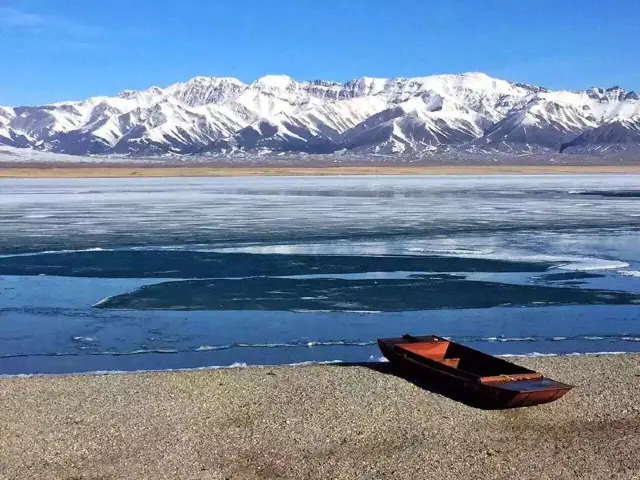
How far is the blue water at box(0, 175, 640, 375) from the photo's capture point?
14852 millimetres

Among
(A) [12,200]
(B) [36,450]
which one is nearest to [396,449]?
(B) [36,450]

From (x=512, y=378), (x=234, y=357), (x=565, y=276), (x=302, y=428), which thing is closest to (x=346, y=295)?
(x=234, y=357)

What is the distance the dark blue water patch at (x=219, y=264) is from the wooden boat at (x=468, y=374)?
8258 mm

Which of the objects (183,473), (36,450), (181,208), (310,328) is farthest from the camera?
(181,208)

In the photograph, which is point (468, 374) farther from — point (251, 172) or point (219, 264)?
point (251, 172)

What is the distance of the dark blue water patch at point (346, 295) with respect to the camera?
17781mm

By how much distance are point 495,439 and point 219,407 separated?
3.54 metres

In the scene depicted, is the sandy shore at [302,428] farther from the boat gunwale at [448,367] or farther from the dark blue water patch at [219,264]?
the dark blue water patch at [219,264]

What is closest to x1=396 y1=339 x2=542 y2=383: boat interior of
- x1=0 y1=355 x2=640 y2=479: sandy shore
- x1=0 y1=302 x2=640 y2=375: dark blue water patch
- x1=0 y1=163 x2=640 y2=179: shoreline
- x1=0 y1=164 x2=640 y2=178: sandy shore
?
x1=0 y1=355 x2=640 y2=479: sandy shore

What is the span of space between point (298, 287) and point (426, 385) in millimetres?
7343

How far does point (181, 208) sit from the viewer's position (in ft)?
133

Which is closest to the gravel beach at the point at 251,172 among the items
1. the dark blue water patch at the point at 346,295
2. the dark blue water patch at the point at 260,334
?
the dark blue water patch at the point at 346,295

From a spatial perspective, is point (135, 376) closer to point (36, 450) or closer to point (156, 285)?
point (36, 450)

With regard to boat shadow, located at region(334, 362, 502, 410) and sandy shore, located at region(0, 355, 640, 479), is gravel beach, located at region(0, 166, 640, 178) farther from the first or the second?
sandy shore, located at region(0, 355, 640, 479)
